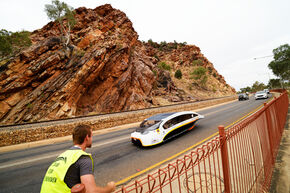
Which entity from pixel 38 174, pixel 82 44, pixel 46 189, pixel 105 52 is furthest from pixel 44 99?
pixel 46 189

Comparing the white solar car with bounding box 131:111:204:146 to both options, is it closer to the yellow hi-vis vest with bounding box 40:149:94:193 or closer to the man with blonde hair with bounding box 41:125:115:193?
the man with blonde hair with bounding box 41:125:115:193

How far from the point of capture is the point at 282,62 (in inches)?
1332

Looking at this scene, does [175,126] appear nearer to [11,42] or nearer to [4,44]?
[4,44]

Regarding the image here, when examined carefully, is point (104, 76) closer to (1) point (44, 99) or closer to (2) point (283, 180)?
(1) point (44, 99)

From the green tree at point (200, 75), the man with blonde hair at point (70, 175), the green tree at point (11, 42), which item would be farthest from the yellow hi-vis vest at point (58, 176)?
the green tree at point (200, 75)

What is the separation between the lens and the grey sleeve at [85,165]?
1611mm

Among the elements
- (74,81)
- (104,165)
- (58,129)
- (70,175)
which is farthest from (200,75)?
(70,175)

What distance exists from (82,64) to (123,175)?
19.3m

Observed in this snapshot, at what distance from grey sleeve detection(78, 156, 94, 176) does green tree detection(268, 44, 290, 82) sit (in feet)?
168

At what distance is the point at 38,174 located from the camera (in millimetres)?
4543

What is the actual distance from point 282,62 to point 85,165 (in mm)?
52310

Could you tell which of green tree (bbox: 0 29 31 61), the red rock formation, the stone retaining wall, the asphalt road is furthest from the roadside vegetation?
green tree (bbox: 0 29 31 61)

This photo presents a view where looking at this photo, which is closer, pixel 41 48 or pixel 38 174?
pixel 38 174

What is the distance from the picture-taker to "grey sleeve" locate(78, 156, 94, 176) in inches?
63.4
